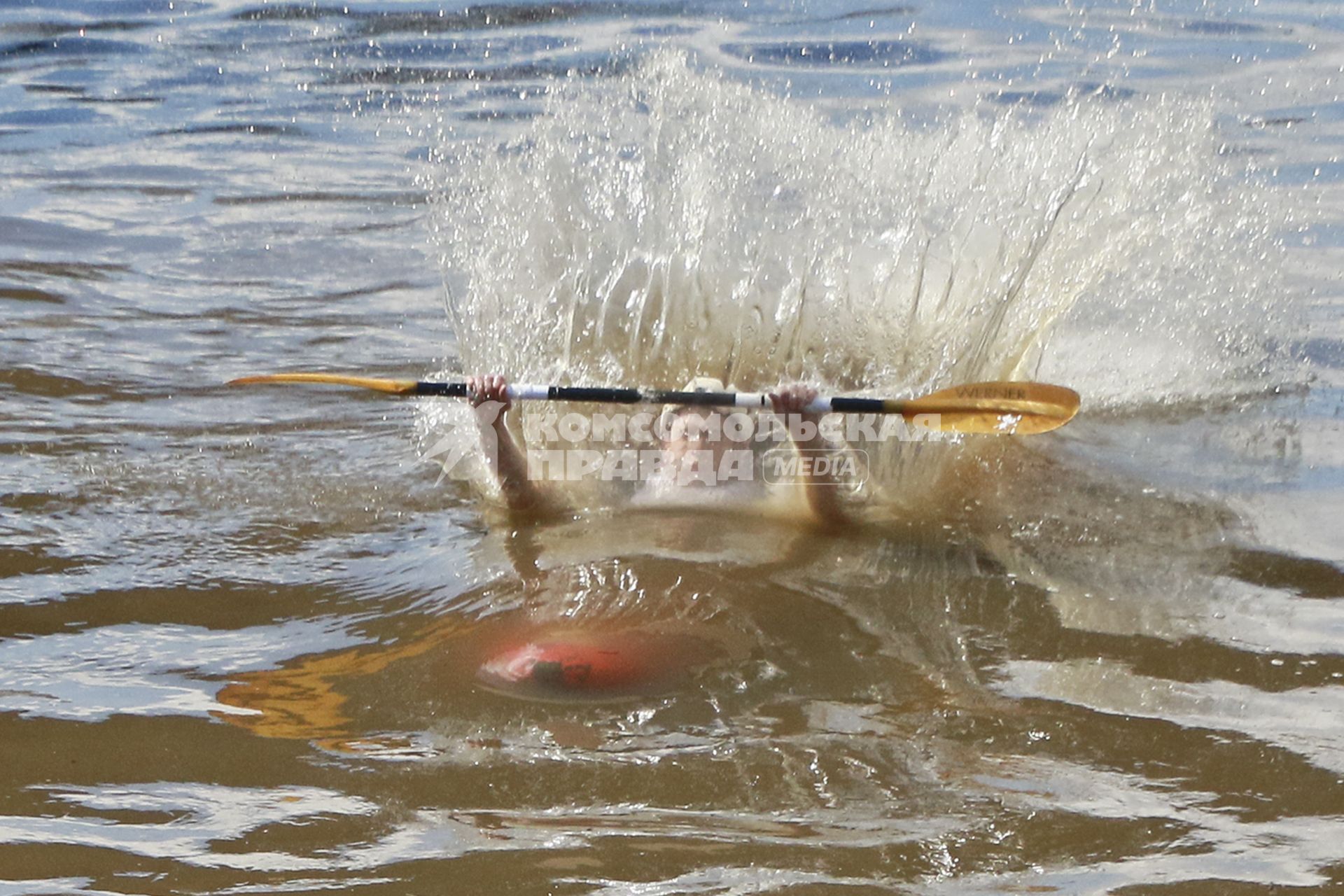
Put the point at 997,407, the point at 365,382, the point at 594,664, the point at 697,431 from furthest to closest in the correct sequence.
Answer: the point at 697,431, the point at 365,382, the point at 997,407, the point at 594,664

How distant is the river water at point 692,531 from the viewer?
254 centimetres

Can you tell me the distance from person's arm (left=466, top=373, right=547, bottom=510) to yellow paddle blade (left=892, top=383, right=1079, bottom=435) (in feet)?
3.88

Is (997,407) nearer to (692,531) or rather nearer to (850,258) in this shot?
(692,531)

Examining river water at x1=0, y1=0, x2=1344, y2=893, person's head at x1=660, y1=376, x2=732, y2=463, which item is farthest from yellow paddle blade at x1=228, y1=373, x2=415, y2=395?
person's head at x1=660, y1=376, x2=732, y2=463

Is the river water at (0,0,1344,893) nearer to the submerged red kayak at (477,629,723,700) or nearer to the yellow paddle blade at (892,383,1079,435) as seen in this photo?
the submerged red kayak at (477,629,723,700)

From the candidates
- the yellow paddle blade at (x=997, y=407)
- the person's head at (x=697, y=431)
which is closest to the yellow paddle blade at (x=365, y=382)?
the person's head at (x=697, y=431)

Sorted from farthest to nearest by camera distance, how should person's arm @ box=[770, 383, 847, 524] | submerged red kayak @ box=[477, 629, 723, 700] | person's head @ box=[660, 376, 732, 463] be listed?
person's head @ box=[660, 376, 732, 463] → person's arm @ box=[770, 383, 847, 524] → submerged red kayak @ box=[477, 629, 723, 700]

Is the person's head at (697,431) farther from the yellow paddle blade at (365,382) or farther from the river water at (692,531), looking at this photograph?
the yellow paddle blade at (365,382)

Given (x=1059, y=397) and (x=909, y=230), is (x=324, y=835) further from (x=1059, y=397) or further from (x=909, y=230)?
(x=909, y=230)

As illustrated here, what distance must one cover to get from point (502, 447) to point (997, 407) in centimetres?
153

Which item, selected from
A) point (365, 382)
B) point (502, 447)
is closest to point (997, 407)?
point (502, 447)

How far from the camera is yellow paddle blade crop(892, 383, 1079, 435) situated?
13.2 ft

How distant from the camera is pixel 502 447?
4234mm

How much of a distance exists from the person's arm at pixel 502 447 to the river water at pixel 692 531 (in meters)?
0.14
